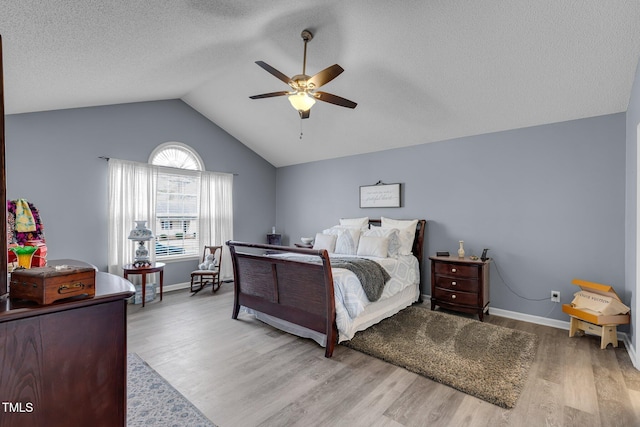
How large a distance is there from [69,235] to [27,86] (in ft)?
6.81

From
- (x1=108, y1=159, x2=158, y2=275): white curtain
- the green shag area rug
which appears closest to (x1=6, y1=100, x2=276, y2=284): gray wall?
(x1=108, y1=159, x2=158, y2=275): white curtain

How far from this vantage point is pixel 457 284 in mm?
3926

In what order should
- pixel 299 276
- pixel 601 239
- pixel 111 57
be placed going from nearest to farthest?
pixel 111 57 → pixel 299 276 → pixel 601 239

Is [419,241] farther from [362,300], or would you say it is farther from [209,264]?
[209,264]

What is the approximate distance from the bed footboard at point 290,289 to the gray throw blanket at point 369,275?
16.9 inches

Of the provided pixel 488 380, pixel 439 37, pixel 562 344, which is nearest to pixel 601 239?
pixel 562 344

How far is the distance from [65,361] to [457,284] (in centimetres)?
394

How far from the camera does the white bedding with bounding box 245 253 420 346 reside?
2.97 m

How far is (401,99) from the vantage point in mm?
3973

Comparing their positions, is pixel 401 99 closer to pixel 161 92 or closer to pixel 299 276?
pixel 299 276

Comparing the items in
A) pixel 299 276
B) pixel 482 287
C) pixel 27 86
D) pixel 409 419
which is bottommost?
pixel 409 419

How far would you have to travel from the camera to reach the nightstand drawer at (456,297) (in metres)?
3.81

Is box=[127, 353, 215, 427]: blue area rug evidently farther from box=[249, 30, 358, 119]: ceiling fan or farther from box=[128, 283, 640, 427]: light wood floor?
box=[249, 30, 358, 119]: ceiling fan

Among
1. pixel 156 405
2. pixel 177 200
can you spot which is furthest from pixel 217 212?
pixel 156 405
